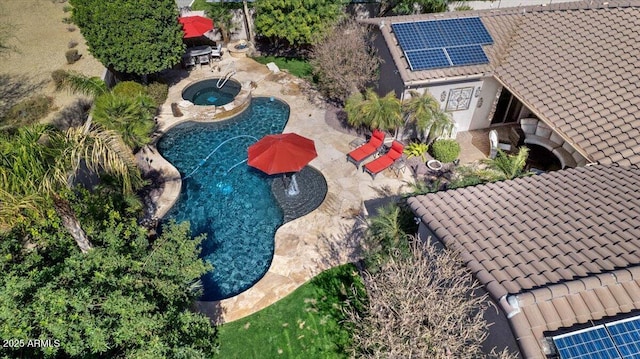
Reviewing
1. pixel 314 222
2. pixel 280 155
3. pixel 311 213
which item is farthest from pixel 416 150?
pixel 280 155

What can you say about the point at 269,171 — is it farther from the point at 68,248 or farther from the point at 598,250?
the point at 598,250

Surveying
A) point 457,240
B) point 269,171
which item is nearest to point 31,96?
point 269,171

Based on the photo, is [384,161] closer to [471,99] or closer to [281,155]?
[281,155]

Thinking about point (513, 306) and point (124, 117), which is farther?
point (124, 117)

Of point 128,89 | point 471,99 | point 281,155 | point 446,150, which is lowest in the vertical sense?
point 446,150

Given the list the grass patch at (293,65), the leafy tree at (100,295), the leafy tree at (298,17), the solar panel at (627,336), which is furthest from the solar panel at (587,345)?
the grass patch at (293,65)

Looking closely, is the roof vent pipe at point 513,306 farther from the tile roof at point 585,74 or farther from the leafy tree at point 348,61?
the leafy tree at point 348,61
